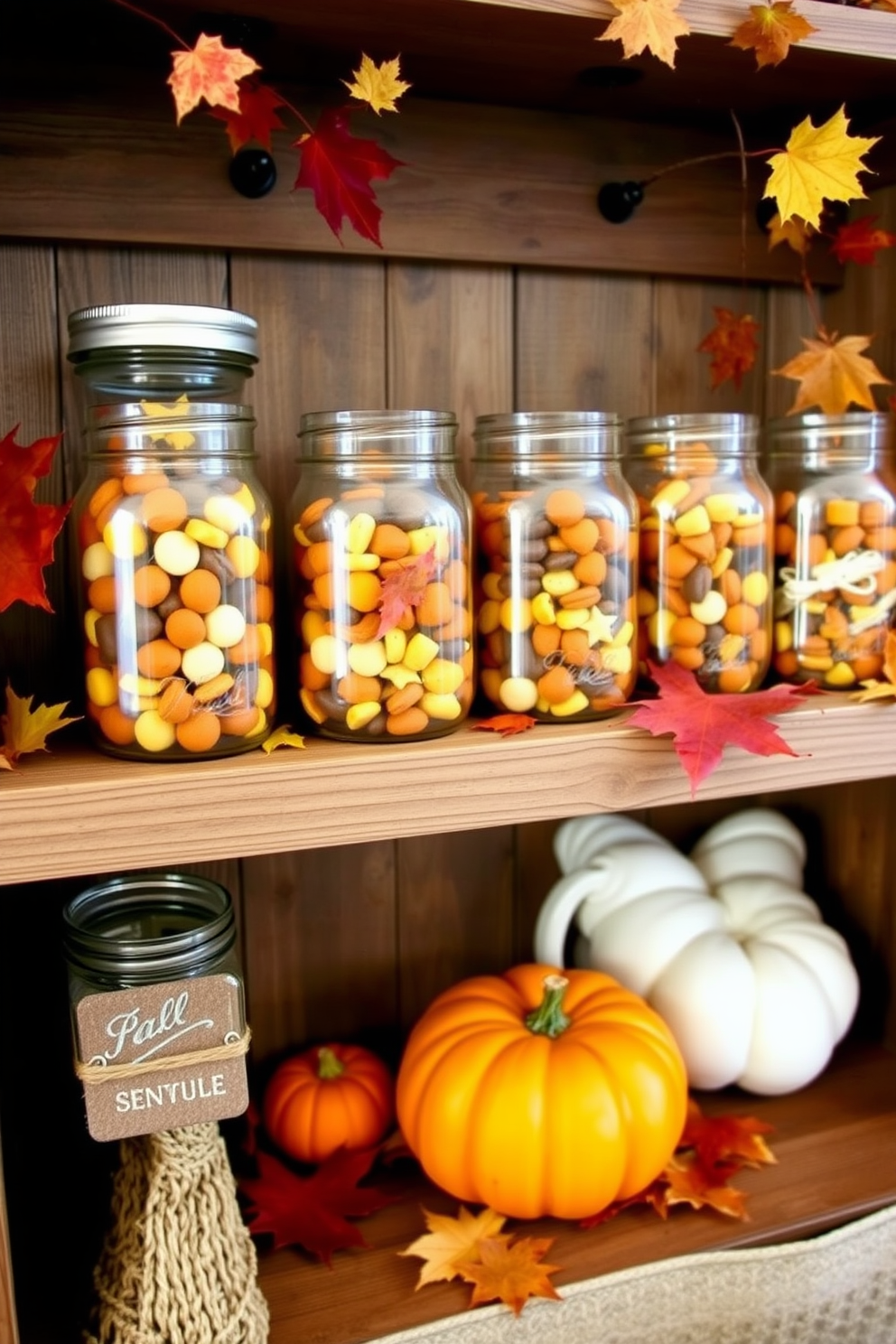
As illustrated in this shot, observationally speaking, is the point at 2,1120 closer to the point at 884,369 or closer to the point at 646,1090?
the point at 646,1090

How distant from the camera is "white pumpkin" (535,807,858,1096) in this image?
0.96 m

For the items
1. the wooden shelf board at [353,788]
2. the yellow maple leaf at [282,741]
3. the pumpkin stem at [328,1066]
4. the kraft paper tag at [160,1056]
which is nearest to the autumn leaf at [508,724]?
the wooden shelf board at [353,788]

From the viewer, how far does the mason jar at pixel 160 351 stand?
0.71 meters

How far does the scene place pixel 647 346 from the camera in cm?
104

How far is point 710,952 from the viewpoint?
968mm

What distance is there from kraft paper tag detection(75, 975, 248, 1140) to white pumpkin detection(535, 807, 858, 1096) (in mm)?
Answer: 373

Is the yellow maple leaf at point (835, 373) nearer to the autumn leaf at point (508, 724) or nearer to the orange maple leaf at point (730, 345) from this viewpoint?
the orange maple leaf at point (730, 345)

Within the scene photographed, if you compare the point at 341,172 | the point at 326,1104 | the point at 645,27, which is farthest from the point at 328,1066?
the point at 645,27

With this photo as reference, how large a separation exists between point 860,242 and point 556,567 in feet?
1.57

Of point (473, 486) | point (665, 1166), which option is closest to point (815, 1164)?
point (665, 1166)

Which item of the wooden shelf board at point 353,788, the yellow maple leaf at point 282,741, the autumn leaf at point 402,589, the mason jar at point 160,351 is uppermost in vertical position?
the mason jar at point 160,351

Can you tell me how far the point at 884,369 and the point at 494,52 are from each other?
0.44 metres

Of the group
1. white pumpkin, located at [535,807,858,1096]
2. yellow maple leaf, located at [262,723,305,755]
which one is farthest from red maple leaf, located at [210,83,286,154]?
white pumpkin, located at [535,807,858,1096]

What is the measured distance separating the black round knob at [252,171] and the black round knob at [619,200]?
0.29 meters
